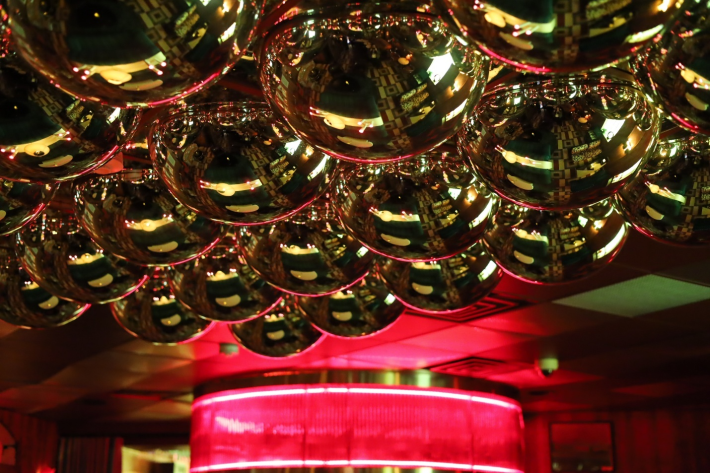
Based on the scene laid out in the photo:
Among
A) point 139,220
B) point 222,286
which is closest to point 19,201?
point 139,220

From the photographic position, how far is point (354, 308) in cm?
134

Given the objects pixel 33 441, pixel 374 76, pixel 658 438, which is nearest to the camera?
pixel 374 76

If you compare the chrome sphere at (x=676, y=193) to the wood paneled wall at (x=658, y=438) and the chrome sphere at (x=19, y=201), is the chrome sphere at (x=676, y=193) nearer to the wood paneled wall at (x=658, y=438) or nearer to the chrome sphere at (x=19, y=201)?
the chrome sphere at (x=19, y=201)

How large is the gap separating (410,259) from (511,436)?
710cm

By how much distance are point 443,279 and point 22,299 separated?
705 millimetres

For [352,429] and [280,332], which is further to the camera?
[352,429]

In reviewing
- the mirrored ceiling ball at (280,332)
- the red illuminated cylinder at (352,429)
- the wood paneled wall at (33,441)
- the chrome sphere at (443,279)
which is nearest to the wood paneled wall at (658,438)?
the red illuminated cylinder at (352,429)

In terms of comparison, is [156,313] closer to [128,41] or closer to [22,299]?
[22,299]

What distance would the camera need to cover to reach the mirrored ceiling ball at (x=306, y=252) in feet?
3.61

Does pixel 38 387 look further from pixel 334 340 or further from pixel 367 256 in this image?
pixel 367 256

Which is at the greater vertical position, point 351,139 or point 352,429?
point 352,429

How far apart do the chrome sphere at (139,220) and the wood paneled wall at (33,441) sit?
28.2 ft

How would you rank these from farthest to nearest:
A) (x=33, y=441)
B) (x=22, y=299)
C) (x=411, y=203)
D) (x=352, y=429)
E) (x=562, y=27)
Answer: (x=33, y=441)
(x=352, y=429)
(x=22, y=299)
(x=411, y=203)
(x=562, y=27)

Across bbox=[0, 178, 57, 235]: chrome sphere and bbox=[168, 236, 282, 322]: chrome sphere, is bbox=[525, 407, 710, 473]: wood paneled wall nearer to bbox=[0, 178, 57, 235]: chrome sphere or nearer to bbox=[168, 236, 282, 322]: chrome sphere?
bbox=[168, 236, 282, 322]: chrome sphere
